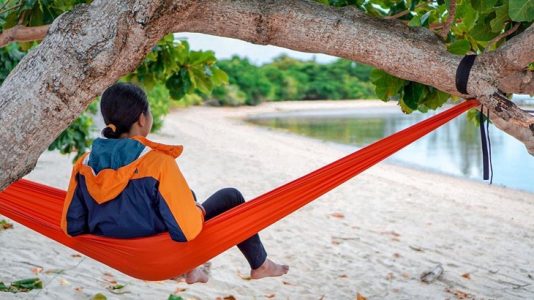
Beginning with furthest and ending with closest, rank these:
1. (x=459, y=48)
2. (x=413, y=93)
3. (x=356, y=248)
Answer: (x=356, y=248), (x=413, y=93), (x=459, y=48)

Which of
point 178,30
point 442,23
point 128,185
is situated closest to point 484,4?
point 442,23

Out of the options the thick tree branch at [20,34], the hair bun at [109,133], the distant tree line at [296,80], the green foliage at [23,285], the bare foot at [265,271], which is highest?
the thick tree branch at [20,34]

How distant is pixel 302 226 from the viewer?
4551 millimetres

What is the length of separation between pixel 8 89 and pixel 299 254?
7.95ft

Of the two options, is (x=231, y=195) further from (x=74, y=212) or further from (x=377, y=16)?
(x=377, y=16)

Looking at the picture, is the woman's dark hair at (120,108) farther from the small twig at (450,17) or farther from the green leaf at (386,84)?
the small twig at (450,17)

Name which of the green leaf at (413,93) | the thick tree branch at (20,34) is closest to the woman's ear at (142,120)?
the thick tree branch at (20,34)

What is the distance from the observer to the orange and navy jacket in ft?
5.95

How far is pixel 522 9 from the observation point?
67.9 inches

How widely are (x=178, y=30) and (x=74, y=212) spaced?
0.61 m

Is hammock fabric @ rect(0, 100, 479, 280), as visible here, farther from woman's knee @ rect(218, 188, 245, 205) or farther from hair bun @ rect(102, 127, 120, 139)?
hair bun @ rect(102, 127, 120, 139)

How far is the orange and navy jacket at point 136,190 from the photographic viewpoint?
5.95 ft

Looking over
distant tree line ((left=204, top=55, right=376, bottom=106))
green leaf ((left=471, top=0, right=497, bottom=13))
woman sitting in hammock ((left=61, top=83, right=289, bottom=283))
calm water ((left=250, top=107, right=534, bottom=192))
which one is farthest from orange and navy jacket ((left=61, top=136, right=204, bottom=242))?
distant tree line ((left=204, top=55, right=376, bottom=106))

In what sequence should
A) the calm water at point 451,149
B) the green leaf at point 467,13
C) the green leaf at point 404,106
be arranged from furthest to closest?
the calm water at point 451,149, the green leaf at point 404,106, the green leaf at point 467,13
